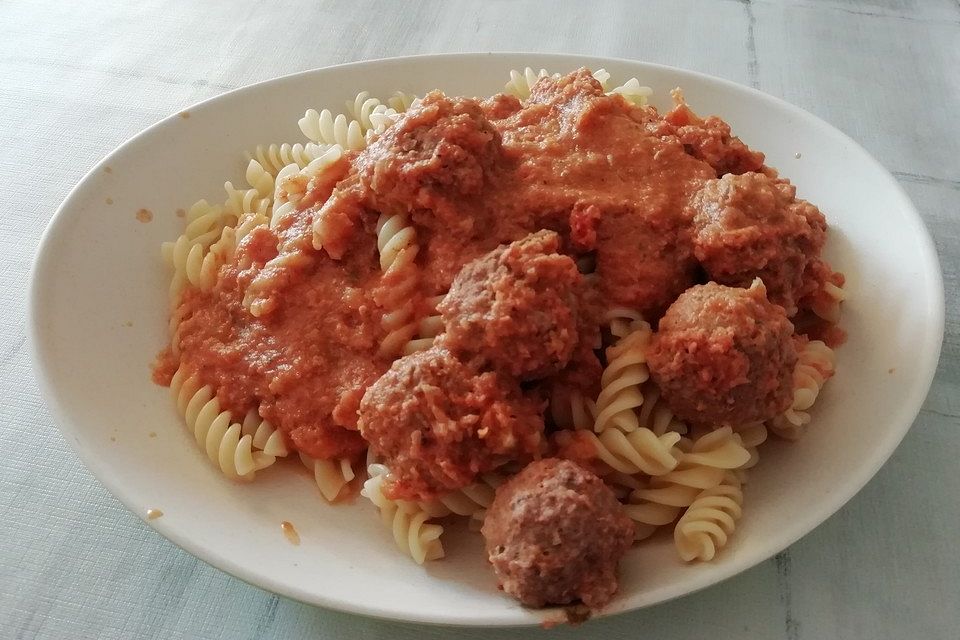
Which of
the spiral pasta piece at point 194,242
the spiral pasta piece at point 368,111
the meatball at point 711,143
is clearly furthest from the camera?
the spiral pasta piece at point 368,111

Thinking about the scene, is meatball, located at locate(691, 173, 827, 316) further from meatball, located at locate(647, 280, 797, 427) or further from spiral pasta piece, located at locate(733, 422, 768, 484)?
spiral pasta piece, located at locate(733, 422, 768, 484)

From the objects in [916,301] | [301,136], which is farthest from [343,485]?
[916,301]

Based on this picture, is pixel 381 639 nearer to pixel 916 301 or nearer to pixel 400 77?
pixel 916 301

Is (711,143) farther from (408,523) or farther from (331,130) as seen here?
(408,523)

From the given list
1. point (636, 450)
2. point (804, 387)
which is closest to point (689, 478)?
point (636, 450)

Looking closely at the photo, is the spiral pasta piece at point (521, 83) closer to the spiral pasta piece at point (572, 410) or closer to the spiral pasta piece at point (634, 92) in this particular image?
the spiral pasta piece at point (634, 92)

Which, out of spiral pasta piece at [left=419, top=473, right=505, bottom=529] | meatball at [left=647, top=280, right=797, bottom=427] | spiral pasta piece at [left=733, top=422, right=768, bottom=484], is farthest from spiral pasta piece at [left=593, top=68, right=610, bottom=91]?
spiral pasta piece at [left=419, top=473, right=505, bottom=529]

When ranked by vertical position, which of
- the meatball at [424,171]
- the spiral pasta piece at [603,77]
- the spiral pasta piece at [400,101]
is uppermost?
the meatball at [424,171]

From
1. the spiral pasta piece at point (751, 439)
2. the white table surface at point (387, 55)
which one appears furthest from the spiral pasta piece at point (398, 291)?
the spiral pasta piece at point (751, 439)
